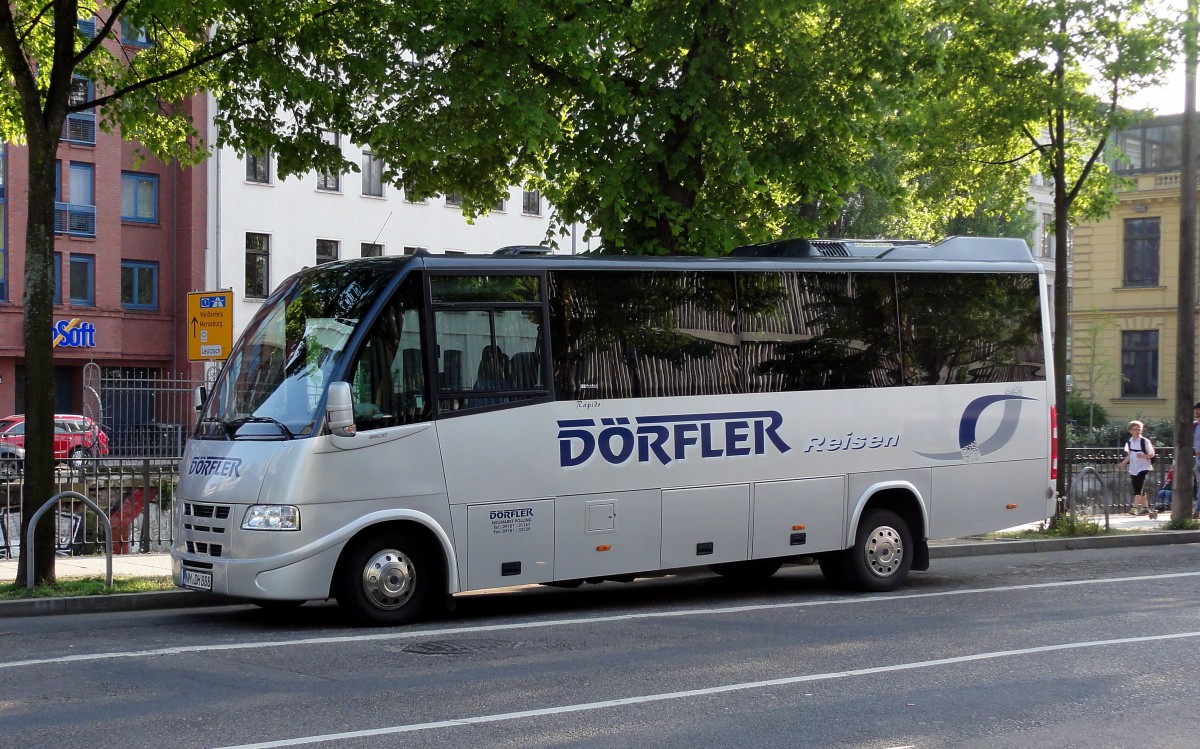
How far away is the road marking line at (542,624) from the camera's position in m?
9.56

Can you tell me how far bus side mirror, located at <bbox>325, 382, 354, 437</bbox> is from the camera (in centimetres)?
1066

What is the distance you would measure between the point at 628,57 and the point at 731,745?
1214cm

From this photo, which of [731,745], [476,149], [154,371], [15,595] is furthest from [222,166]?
[731,745]

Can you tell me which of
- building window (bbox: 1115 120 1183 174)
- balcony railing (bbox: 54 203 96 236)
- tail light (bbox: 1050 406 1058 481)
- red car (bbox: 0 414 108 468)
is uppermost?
building window (bbox: 1115 120 1183 174)

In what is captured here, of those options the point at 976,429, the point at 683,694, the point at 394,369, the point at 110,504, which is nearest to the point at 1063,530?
the point at 976,429

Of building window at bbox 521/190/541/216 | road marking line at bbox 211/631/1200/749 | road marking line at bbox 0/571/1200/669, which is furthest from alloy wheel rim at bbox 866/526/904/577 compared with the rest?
building window at bbox 521/190/541/216

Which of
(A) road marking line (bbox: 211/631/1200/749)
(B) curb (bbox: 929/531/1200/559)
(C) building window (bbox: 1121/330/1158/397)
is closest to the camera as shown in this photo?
(A) road marking line (bbox: 211/631/1200/749)

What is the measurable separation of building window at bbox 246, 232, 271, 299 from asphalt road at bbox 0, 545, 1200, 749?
35.2 metres

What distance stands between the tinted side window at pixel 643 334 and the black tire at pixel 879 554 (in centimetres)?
213

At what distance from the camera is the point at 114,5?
14188 millimetres

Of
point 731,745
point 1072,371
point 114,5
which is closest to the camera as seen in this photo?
point 731,745

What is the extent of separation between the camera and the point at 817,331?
1368 cm

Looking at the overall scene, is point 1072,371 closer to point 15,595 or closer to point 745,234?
point 745,234

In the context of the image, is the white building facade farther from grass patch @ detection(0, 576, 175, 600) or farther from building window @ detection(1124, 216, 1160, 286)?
grass patch @ detection(0, 576, 175, 600)
